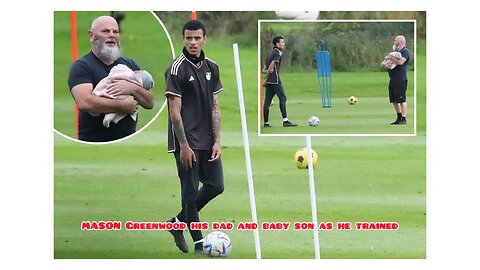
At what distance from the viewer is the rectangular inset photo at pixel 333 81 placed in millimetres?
13930

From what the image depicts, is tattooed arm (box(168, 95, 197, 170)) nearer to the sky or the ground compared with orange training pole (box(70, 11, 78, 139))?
nearer to the ground

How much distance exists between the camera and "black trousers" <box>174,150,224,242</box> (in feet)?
45.1

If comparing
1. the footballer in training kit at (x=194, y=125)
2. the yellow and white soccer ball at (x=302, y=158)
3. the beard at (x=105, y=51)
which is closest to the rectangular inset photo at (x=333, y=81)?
the yellow and white soccer ball at (x=302, y=158)

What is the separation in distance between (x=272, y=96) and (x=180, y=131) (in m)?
0.87

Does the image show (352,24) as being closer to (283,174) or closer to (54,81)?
(283,174)

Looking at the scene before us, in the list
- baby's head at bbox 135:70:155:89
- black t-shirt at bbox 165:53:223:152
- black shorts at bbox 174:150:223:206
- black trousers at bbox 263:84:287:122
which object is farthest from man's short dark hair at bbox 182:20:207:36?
black shorts at bbox 174:150:223:206

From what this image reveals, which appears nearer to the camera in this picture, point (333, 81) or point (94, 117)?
point (94, 117)

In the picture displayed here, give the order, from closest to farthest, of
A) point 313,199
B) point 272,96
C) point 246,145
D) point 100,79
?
point 246,145 < point 100,79 < point 313,199 < point 272,96

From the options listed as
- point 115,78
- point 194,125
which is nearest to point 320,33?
point 194,125

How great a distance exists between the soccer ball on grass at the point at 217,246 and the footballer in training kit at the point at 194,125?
0.05 meters

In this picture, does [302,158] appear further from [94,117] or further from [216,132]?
[94,117]

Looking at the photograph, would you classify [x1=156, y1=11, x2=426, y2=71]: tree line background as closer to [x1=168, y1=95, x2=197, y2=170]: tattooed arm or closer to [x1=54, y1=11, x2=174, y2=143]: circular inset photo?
[x1=54, y1=11, x2=174, y2=143]: circular inset photo

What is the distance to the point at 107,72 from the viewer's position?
1373 cm

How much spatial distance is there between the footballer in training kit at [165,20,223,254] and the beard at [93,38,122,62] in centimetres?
47
